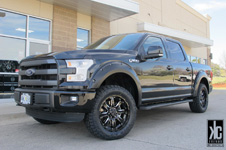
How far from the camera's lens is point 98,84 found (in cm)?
318

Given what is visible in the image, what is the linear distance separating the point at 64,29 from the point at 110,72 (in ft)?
26.5

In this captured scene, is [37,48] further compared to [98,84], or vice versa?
[37,48]

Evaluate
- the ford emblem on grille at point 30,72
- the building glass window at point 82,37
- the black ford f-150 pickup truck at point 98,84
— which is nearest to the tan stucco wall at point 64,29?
the building glass window at point 82,37

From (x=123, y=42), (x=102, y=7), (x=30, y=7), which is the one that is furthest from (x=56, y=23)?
(x=123, y=42)

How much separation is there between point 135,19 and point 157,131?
41.4ft

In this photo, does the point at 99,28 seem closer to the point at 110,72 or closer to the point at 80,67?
the point at 110,72

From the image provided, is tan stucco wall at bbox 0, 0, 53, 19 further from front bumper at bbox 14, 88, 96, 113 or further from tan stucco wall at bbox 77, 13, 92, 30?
front bumper at bbox 14, 88, 96, 113

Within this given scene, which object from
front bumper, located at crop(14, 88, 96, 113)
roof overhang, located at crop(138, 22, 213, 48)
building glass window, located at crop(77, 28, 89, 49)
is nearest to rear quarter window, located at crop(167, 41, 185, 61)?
front bumper, located at crop(14, 88, 96, 113)

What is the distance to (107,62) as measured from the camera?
3.40 meters

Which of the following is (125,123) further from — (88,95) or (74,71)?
(74,71)

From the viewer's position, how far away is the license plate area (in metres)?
3.30

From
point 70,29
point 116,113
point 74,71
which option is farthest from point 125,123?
point 70,29

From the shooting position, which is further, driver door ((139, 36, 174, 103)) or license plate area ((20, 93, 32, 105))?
driver door ((139, 36, 174, 103))

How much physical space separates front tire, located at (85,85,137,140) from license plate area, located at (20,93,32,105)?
95cm
